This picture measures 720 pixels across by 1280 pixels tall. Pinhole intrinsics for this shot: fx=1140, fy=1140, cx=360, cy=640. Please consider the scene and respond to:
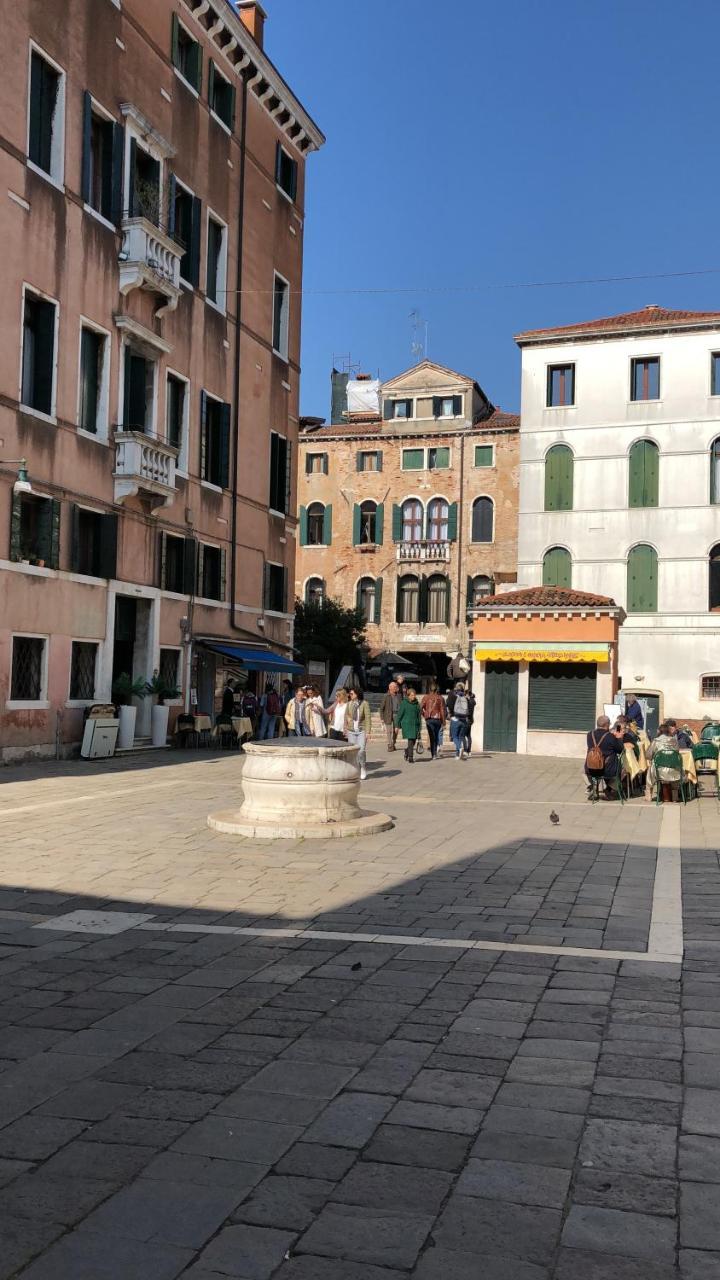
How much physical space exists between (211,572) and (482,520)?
714 inches

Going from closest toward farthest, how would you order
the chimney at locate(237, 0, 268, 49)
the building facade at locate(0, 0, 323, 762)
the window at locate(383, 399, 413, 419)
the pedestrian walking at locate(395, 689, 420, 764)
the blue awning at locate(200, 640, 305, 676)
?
the building facade at locate(0, 0, 323, 762)
the pedestrian walking at locate(395, 689, 420, 764)
the blue awning at locate(200, 640, 305, 676)
the chimney at locate(237, 0, 268, 49)
the window at locate(383, 399, 413, 419)

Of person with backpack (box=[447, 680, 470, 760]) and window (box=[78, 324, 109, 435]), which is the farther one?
person with backpack (box=[447, 680, 470, 760])

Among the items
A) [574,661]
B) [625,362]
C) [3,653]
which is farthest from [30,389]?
[625,362]

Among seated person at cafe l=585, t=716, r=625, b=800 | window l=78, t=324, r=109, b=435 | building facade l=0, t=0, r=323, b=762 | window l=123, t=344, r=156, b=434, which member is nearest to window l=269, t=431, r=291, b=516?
building facade l=0, t=0, r=323, b=762

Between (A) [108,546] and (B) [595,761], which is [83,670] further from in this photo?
(B) [595,761]

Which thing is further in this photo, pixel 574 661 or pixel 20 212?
→ pixel 574 661

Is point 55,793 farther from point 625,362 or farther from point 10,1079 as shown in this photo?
point 625,362

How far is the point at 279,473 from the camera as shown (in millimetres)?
30922

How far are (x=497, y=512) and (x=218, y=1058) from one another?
1538 inches

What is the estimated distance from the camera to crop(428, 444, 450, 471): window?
43.5m

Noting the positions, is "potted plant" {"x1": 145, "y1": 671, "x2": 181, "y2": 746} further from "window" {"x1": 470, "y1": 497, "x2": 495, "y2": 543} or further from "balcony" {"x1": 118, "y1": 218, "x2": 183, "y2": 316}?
"window" {"x1": 470, "y1": 497, "x2": 495, "y2": 543}

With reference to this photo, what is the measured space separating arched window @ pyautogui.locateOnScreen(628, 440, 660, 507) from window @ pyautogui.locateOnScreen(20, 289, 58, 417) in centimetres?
2096

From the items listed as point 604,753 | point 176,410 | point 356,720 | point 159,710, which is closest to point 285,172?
point 176,410

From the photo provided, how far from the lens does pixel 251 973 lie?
5875 millimetres
